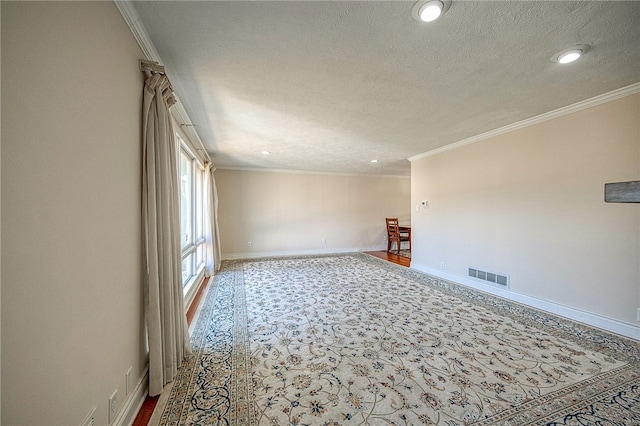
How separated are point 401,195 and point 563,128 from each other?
5052 millimetres

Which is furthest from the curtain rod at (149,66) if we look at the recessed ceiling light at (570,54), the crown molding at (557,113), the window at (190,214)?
the crown molding at (557,113)

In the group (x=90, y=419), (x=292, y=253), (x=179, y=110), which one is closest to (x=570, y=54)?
(x=179, y=110)

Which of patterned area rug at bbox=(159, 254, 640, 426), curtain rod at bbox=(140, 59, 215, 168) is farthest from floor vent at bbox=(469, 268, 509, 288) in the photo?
curtain rod at bbox=(140, 59, 215, 168)

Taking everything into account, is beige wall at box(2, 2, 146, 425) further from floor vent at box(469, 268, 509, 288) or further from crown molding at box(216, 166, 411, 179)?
crown molding at box(216, 166, 411, 179)

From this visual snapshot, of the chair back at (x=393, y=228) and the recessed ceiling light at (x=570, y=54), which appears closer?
the recessed ceiling light at (x=570, y=54)

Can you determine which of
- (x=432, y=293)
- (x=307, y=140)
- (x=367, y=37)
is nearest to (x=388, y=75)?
(x=367, y=37)

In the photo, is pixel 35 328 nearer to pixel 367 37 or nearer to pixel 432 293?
pixel 367 37

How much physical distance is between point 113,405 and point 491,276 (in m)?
4.31

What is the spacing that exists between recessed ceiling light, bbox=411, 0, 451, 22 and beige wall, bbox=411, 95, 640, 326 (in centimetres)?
248

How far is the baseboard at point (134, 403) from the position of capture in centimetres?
130

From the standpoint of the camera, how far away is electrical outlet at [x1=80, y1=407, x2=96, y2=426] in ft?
3.33

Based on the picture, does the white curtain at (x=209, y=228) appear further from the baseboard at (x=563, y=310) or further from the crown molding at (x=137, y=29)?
the baseboard at (x=563, y=310)

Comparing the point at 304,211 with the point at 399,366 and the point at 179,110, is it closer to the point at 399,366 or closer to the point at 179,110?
the point at 179,110

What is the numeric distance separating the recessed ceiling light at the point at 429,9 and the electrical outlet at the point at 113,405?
2.68 m
